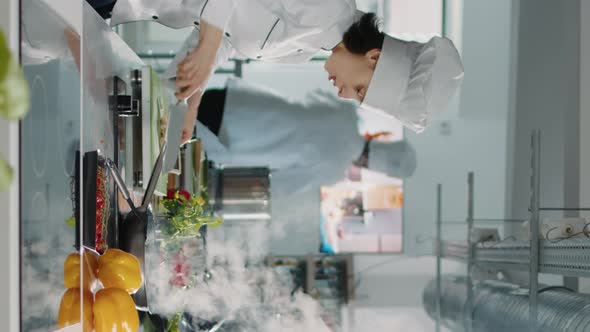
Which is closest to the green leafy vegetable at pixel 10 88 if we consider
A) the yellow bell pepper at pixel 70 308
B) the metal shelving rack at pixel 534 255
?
the yellow bell pepper at pixel 70 308

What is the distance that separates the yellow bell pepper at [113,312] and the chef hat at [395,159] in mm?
2450

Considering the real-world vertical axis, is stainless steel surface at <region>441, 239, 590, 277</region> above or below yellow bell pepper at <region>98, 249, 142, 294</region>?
below

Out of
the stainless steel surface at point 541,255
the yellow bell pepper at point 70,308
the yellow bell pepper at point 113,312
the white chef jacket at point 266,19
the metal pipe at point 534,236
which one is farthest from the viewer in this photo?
the metal pipe at point 534,236

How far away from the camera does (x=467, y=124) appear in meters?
4.02

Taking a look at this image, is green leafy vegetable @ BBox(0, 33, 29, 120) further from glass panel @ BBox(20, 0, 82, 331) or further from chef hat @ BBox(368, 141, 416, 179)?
chef hat @ BBox(368, 141, 416, 179)

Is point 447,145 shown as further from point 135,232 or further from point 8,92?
point 8,92

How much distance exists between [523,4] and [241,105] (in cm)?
153

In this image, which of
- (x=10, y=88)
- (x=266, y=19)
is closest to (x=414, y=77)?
(x=266, y=19)

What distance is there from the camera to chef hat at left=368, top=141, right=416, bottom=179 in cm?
361

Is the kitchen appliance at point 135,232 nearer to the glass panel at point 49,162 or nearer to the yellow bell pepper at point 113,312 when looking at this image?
the yellow bell pepper at point 113,312

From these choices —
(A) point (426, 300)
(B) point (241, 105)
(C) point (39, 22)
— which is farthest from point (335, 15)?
(A) point (426, 300)

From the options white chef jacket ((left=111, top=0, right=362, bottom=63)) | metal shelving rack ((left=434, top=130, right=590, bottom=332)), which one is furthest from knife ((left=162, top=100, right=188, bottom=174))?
metal shelving rack ((left=434, top=130, right=590, bottom=332))

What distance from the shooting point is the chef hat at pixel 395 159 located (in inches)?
142

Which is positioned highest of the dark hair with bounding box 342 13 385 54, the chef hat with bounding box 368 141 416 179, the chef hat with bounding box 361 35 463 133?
the dark hair with bounding box 342 13 385 54
